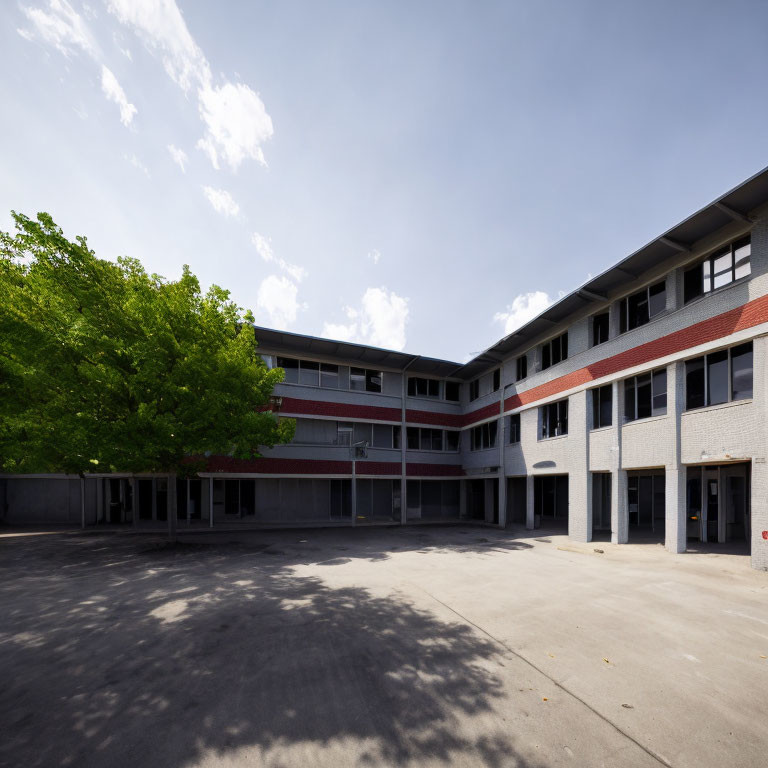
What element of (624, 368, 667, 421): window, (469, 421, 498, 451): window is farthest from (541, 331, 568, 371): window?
(469, 421, 498, 451): window

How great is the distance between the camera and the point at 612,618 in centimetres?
778

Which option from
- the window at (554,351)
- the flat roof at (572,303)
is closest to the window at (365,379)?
the flat roof at (572,303)

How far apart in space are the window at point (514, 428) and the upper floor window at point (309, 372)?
10903 mm

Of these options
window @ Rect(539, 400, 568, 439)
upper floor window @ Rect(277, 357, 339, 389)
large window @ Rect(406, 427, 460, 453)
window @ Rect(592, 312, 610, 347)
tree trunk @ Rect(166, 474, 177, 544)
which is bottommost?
tree trunk @ Rect(166, 474, 177, 544)

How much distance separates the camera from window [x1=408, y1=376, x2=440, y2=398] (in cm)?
2823

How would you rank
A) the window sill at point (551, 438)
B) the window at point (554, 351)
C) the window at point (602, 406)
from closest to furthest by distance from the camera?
1. the window at point (602, 406)
2. the window sill at point (551, 438)
3. the window at point (554, 351)

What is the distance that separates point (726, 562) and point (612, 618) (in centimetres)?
764

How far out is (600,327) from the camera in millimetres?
18078

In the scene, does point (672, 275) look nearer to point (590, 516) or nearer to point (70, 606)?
point (590, 516)

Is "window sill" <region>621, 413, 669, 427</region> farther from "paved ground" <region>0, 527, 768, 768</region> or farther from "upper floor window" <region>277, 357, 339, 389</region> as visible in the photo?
"upper floor window" <region>277, 357, 339, 389</region>

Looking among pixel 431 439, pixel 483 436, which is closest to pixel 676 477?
pixel 483 436

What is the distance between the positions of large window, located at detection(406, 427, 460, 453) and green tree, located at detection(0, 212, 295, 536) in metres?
14.3

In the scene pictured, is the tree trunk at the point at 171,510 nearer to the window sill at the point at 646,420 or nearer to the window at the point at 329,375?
the window at the point at 329,375

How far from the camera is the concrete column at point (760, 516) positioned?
11.2 metres
